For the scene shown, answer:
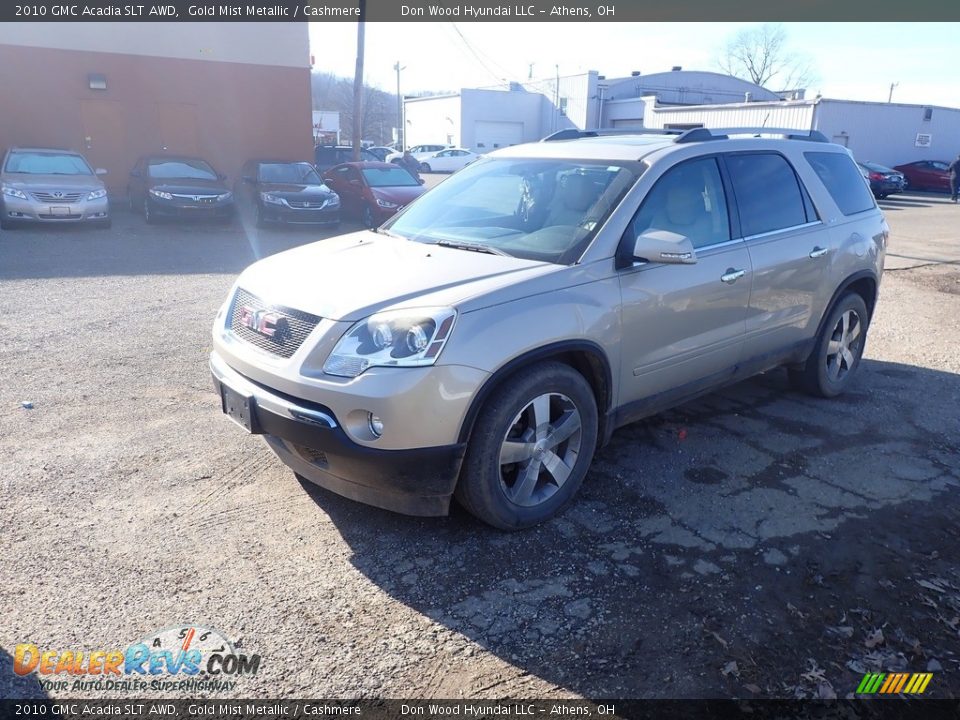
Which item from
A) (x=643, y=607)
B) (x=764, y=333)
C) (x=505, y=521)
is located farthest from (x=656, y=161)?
(x=643, y=607)

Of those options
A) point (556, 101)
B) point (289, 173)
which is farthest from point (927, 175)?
point (289, 173)

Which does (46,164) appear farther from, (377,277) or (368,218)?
(377,277)

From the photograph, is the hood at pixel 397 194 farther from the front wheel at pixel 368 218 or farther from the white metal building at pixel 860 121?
the white metal building at pixel 860 121

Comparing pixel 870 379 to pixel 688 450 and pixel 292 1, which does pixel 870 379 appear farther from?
pixel 292 1

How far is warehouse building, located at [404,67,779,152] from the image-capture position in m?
45.4

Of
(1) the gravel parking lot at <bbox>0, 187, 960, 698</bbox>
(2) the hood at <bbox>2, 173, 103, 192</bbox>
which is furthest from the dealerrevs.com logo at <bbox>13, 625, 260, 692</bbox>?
(2) the hood at <bbox>2, 173, 103, 192</bbox>

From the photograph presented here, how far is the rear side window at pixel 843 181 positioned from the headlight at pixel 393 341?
3.56m

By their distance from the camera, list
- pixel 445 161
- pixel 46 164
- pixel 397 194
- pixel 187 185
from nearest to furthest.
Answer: pixel 46 164 < pixel 187 185 < pixel 397 194 < pixel 445 161

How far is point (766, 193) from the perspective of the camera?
16.0ft

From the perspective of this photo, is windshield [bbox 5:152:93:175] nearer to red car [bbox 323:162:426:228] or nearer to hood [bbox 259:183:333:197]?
hood [bbox 259:183:333:197]

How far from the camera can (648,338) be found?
4.02 m

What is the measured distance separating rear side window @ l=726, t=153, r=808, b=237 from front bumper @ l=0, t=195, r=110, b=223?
1270cm

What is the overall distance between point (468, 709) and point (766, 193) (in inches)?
150

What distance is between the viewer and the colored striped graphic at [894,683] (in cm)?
270
